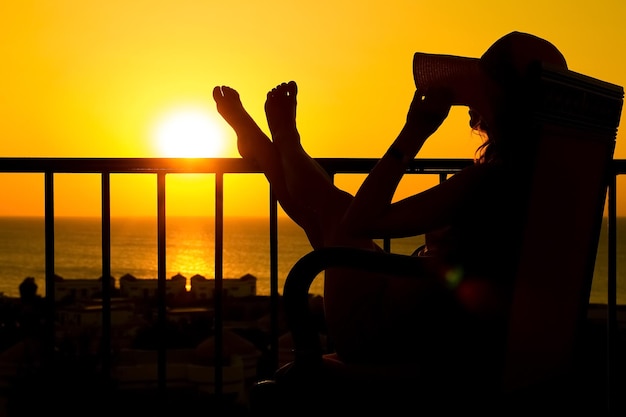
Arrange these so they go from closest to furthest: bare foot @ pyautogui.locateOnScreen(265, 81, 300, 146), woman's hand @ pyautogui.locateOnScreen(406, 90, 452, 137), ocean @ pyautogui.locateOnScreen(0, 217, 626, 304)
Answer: woman's hand @ pyautogui.locateOnScreen(406, 90, 452, 137) → bare foot @ pyautogui.locateOnScreen(265, 81, 300, 146) → ocean @ pyautogui.locateOnScreen(0, 217, 626, 304)

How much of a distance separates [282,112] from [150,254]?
6511cm

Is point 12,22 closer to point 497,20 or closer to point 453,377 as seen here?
point 497,20

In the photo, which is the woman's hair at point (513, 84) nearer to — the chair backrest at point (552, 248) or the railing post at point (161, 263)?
the chair backrest at point (552, 248)

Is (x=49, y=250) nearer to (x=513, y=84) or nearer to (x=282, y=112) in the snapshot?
(x=282, y=112)

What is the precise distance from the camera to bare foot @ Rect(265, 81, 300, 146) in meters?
2.29

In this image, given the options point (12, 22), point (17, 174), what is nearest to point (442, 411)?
point (17, 174)

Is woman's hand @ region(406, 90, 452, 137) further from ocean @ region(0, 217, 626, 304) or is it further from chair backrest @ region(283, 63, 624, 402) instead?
ocean @ region(0, 217, 626, 304)

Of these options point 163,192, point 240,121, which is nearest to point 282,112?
point 240,121

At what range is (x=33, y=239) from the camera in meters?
74.6

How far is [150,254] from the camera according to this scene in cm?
6581

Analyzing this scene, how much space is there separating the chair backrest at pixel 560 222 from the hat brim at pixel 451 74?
0.34 meters

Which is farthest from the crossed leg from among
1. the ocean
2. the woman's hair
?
the ocean

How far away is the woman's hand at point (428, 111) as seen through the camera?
164cm

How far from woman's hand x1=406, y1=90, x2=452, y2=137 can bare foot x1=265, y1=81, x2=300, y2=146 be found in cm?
65
